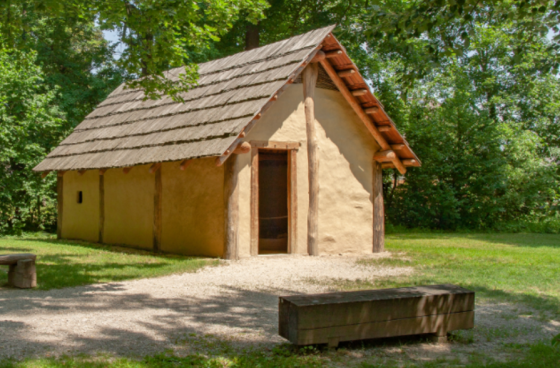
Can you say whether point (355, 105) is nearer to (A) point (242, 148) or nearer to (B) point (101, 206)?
(A) point (242, 148)

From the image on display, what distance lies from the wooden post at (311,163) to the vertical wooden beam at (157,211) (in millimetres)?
3740

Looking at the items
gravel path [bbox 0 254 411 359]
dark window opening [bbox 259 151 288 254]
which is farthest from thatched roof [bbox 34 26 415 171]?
gravel path [bbox 0 254 411 359]

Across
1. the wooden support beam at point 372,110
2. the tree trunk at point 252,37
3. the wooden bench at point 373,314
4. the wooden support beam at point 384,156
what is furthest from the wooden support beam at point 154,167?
the tree trunk at point 252,37

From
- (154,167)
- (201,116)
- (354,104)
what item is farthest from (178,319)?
(354,104)

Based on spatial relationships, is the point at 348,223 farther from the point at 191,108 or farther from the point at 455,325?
the point at 455,325

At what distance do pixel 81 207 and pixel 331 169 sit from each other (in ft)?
27.3

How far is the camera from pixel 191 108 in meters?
14.3

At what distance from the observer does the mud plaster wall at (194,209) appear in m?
12.5

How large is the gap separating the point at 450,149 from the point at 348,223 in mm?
10041

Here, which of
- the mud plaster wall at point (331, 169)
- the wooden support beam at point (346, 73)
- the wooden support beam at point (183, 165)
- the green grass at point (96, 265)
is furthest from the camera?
the wooden support beam at point (346, 73)

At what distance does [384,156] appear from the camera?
14.2 m

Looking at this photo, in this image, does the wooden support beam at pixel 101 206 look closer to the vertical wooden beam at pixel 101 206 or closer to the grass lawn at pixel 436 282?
the vertical wooden beam at pixel 101 206

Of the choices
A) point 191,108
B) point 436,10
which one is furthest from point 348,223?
point 436,10

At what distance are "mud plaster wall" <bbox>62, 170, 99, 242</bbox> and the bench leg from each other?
8.11 metres
